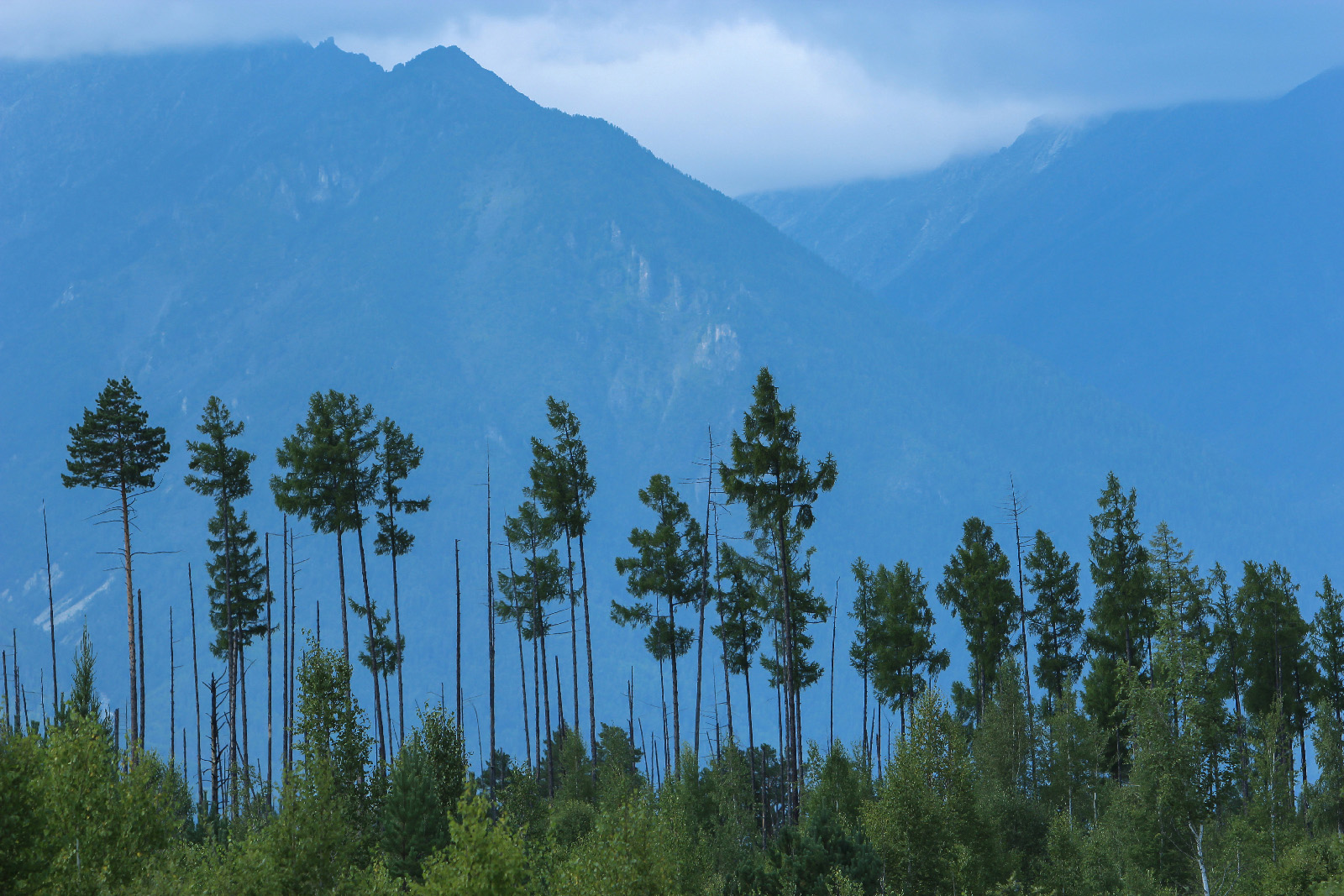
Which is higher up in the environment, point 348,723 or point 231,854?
point 348,723

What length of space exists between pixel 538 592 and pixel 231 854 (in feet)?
113

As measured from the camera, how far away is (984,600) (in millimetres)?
66000

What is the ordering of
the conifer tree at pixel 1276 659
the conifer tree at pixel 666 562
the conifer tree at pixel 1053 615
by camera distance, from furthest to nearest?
the conifer tree at pixel 1053 615 → the conifer tree at pixel 1276 659 → the conifer tree at pixel 666 562

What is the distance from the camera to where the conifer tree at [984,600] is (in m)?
65.8

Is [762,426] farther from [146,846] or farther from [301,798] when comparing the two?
[146,846]

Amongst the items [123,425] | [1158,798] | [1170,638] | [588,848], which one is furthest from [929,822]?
[123,425]

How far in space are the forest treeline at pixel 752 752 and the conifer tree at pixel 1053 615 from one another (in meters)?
0.21

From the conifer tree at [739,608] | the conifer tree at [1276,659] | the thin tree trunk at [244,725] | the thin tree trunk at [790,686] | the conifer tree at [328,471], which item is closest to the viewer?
the thin tree trunk at [244,725]

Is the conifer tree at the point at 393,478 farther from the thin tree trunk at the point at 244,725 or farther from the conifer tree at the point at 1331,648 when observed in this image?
the conifer tree at the point at 1331,648

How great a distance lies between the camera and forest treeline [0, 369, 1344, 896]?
29.6 metres

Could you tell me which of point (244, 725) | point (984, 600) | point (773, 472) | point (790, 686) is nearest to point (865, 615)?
point (984, 600)

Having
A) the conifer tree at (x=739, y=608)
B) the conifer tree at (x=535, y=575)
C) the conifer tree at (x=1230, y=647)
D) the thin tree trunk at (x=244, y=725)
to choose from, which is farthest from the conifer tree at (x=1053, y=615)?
the thin tree trunk at (x=244, y=725)

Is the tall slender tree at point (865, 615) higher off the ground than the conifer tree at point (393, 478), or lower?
lower

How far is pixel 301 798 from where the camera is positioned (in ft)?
104
